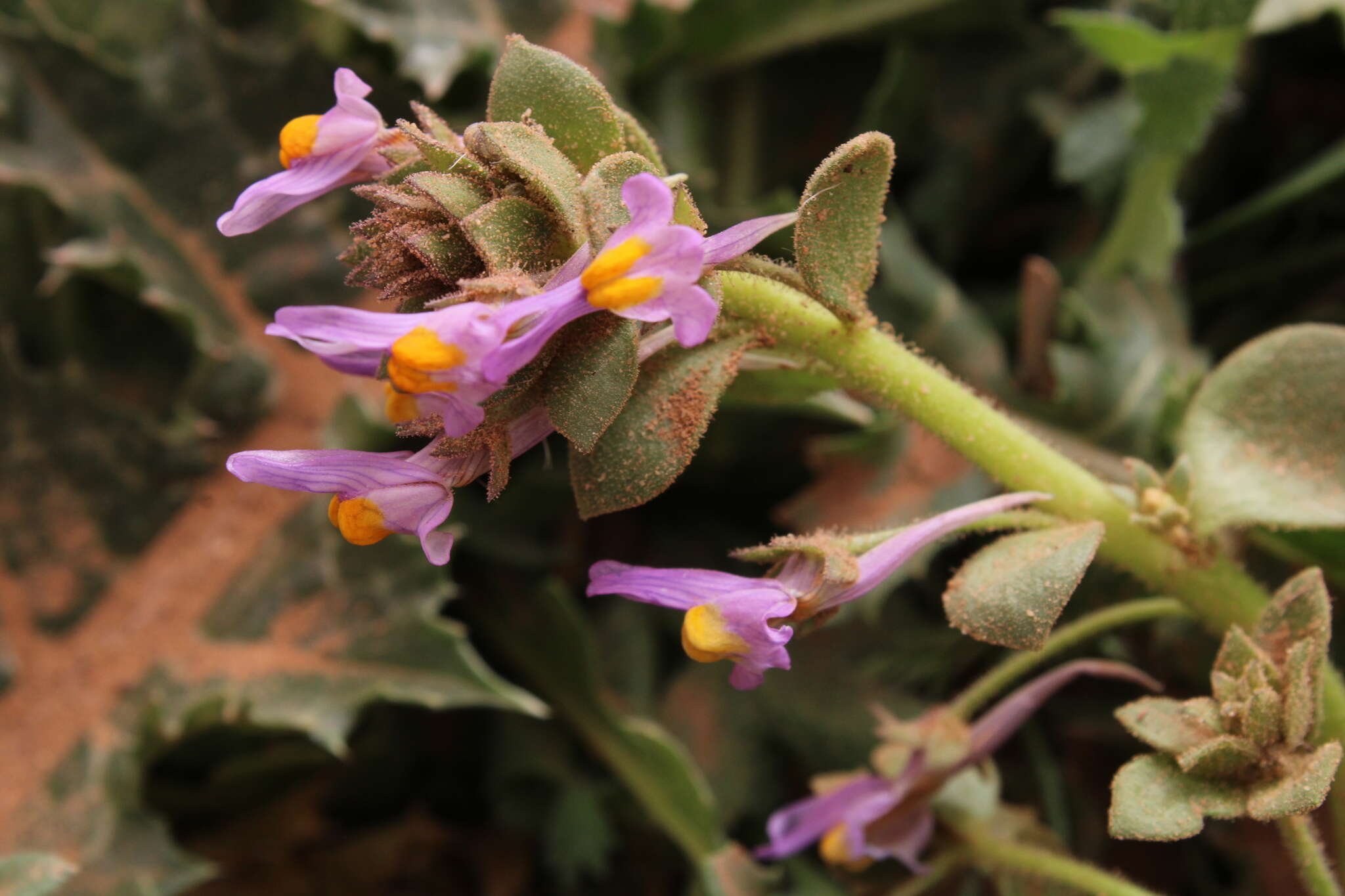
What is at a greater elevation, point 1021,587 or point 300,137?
point 300,137

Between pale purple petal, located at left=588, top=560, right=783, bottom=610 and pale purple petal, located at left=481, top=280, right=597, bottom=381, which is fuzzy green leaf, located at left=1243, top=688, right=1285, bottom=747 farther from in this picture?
pale purple petal, located at left=481, top=280, right=597, bottom=381

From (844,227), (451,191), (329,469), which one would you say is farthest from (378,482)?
(844,227)

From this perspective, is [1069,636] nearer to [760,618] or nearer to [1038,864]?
[1038,864]

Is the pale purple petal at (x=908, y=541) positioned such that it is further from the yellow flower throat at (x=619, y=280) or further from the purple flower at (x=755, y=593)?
the yellow flower throat at (x=619, y=280)

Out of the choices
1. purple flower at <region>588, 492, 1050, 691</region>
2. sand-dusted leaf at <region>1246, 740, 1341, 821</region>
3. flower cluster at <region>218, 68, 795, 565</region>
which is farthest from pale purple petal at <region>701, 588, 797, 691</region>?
sand-dusted leaf at <region>1246, 740, 1341, 821</region>

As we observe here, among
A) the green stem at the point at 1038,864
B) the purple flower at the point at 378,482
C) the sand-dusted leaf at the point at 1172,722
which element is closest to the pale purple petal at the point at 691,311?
the purple flower at the point at 378,482

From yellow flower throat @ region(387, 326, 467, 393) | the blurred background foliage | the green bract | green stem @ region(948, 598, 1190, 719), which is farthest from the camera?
the blurred background foliage
